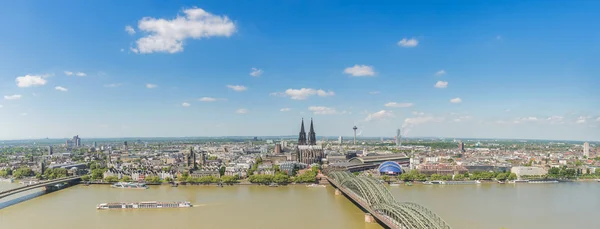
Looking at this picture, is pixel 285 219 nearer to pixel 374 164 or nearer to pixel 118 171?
pixel 118 171

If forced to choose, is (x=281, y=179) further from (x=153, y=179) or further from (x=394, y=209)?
(x=394, y=209)

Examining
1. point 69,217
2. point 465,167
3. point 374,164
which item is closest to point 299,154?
point 374,164

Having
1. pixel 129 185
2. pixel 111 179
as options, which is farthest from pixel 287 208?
pixel 111 179

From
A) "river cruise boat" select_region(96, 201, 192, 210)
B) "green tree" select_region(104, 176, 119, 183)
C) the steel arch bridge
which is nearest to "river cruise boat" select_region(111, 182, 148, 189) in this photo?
"green tree" select_region(104, 176, 119, 183)

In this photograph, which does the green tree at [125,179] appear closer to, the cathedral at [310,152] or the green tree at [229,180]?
the green tree at [229,180]

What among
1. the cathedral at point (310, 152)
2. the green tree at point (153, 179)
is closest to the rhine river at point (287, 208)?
the green tree at point (153, 179)

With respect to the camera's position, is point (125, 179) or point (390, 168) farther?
point (390, 168)
